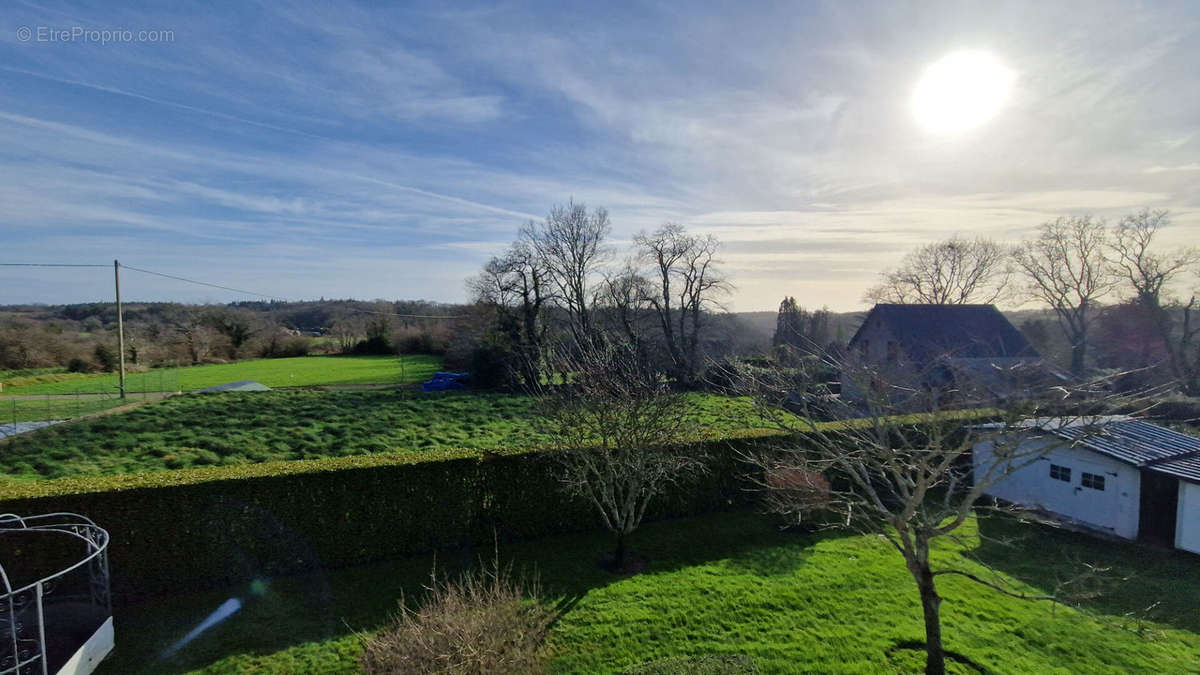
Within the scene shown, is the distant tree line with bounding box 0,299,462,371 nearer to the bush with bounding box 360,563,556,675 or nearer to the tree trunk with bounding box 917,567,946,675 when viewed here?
the bush with bounding box 360,563,556,675

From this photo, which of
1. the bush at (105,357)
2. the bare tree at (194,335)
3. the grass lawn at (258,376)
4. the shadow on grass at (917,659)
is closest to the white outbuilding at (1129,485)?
the shadow on grass at (917,659)

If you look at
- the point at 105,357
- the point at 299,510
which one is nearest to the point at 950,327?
the point at 299,510

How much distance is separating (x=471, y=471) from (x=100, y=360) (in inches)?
1499

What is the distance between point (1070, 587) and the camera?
863 cm

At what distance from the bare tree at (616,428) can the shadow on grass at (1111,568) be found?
5050mm

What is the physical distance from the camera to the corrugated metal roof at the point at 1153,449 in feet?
34.9

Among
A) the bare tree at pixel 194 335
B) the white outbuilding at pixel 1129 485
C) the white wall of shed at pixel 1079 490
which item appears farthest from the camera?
the bare tree at pixel 194 335

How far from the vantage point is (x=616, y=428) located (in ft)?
28.4

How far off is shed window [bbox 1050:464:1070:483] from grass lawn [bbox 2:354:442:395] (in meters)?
30.2

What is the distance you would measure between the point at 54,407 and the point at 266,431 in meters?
10.4

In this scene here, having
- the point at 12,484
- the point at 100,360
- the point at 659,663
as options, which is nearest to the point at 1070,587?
the point at 659,663

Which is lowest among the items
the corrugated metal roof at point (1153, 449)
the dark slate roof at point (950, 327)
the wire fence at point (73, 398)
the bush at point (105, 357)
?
the wire fence at point (73, 398)

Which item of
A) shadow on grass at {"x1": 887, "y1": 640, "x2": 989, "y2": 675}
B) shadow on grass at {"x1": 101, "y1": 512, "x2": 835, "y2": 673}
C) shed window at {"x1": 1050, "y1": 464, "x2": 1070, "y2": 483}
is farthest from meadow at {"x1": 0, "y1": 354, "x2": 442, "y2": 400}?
shed window at {"x1": 1050, "y1": 464, "x2": 1070, "y2": 483}

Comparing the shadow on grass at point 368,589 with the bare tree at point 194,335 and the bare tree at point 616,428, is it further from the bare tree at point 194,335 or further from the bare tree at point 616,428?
the bare tree at point 194,335
